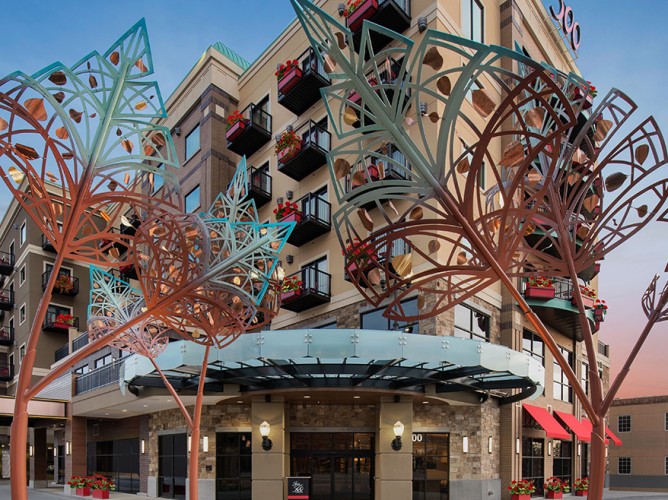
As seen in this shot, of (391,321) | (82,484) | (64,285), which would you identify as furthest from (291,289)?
(64,285)

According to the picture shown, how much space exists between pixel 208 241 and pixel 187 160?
23.7 m

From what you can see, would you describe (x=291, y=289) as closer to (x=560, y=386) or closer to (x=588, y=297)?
(x=588, y=297)

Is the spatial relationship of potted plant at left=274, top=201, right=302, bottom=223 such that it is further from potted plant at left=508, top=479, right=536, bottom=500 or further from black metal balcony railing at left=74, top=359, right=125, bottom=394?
potted plant at left=508, top=479, right=536, bottom=500

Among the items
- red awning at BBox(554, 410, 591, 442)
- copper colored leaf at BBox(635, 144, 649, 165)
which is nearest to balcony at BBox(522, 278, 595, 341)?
red awning at BBox(554, 410, 591, 442)

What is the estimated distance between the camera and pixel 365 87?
4934mm

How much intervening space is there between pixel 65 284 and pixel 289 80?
27771 millimetres

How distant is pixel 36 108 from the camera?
686 cm

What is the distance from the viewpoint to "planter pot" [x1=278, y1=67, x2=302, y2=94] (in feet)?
82.5

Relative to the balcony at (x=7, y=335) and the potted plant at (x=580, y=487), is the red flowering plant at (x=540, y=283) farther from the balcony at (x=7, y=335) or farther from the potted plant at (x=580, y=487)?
the balcony at (x=7, y=335)

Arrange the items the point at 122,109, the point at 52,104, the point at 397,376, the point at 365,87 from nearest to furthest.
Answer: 1. the point at 365,87
2. the point at 52,104
3. the point at 122,109
4. the point at 397,376

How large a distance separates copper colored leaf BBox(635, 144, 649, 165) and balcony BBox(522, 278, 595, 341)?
59.1ft

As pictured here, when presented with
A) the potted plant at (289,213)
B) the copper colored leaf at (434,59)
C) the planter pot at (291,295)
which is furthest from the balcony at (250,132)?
the copper colored leaf at (434,59)

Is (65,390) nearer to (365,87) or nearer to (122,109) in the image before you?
(122,109)

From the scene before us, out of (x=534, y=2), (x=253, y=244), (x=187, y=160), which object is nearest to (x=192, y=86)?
(x=187, y=160)
